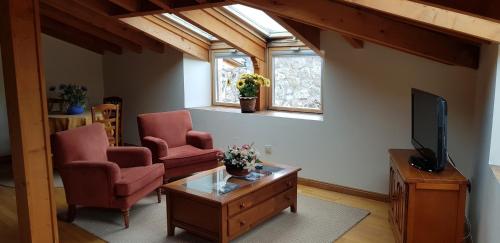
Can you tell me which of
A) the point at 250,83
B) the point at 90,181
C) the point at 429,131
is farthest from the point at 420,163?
the point at 90,181

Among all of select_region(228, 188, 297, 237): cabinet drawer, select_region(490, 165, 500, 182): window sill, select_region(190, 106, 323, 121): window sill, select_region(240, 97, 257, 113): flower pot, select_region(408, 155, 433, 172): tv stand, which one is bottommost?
select_region(228, 188, 297, 237): cabinet drawer

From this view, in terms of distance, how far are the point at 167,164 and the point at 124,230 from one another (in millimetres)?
990

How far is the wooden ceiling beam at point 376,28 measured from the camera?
10.4 ft

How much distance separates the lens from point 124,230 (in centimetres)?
338

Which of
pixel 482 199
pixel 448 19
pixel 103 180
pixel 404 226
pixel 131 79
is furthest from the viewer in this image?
pixel 131 79

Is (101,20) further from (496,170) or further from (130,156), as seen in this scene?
(496,170)

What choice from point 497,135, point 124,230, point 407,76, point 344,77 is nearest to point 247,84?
point 344,77

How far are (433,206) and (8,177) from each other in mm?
4698

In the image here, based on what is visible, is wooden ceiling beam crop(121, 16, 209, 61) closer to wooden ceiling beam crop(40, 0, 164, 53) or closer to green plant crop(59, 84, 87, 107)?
wooden ceiling beam crop(40, 0, 164, 53)

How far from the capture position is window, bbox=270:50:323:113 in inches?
188

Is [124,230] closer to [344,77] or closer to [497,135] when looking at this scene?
[344,77]

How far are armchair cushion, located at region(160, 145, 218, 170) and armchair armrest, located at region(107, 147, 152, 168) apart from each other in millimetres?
334

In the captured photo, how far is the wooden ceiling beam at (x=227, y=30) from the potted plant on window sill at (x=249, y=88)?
0.30 meters

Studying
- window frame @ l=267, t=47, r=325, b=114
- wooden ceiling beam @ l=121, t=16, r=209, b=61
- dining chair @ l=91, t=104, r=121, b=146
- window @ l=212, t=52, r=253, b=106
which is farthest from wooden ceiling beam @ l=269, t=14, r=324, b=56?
dining chair @ l=91, t=104, r=121, b=146
